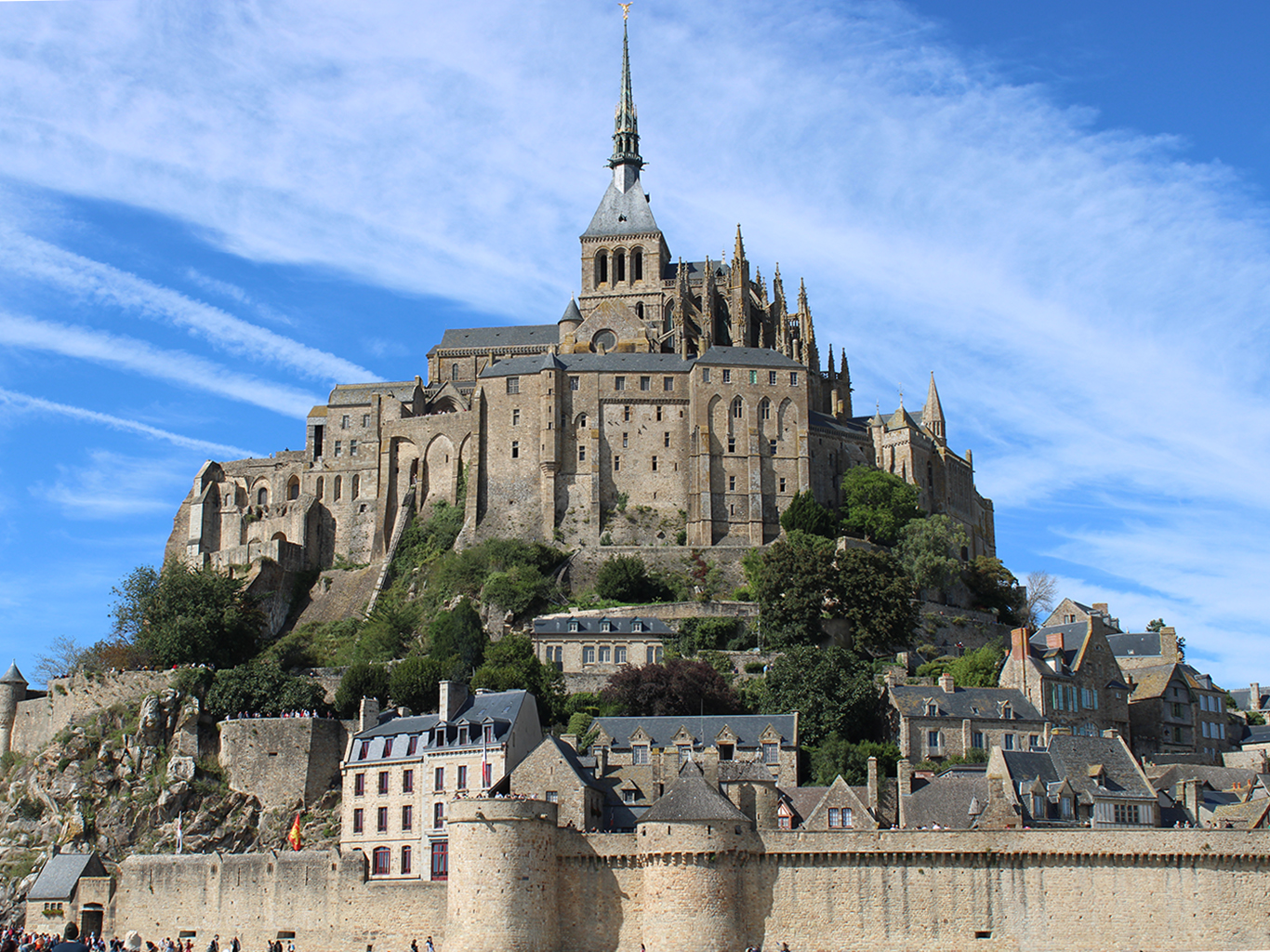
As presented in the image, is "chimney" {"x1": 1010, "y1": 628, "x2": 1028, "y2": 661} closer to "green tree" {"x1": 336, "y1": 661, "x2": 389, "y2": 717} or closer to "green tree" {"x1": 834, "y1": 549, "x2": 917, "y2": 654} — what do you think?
"green tree" {"x1": 834, "y1": 549, "x2": 917, "y2": 654}

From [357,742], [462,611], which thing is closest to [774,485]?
[462,611]

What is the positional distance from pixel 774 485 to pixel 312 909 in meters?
41.8

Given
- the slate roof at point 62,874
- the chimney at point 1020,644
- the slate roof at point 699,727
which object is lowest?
the slate roof at point 62,874

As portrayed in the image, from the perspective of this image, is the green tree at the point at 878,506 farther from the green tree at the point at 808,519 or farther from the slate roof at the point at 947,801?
the slate roof at the point at 947,801

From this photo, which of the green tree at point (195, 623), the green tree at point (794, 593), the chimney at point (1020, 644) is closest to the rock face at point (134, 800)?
the green tree at point (195, 623)

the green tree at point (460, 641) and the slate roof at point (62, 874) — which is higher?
the green tree at point (460, 641)

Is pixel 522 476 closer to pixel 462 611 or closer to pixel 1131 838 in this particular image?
pixel 462 611

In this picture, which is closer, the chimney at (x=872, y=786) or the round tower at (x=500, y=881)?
the round tower at (x=500, y=881)

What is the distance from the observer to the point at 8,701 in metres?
65.4

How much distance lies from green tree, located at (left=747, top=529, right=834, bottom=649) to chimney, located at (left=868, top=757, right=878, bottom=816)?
1553 centimetres

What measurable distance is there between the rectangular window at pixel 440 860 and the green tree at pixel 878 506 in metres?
37.6

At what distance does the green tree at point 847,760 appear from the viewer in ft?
176

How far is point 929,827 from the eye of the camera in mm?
44031

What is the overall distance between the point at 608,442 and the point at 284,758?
3222 cm
